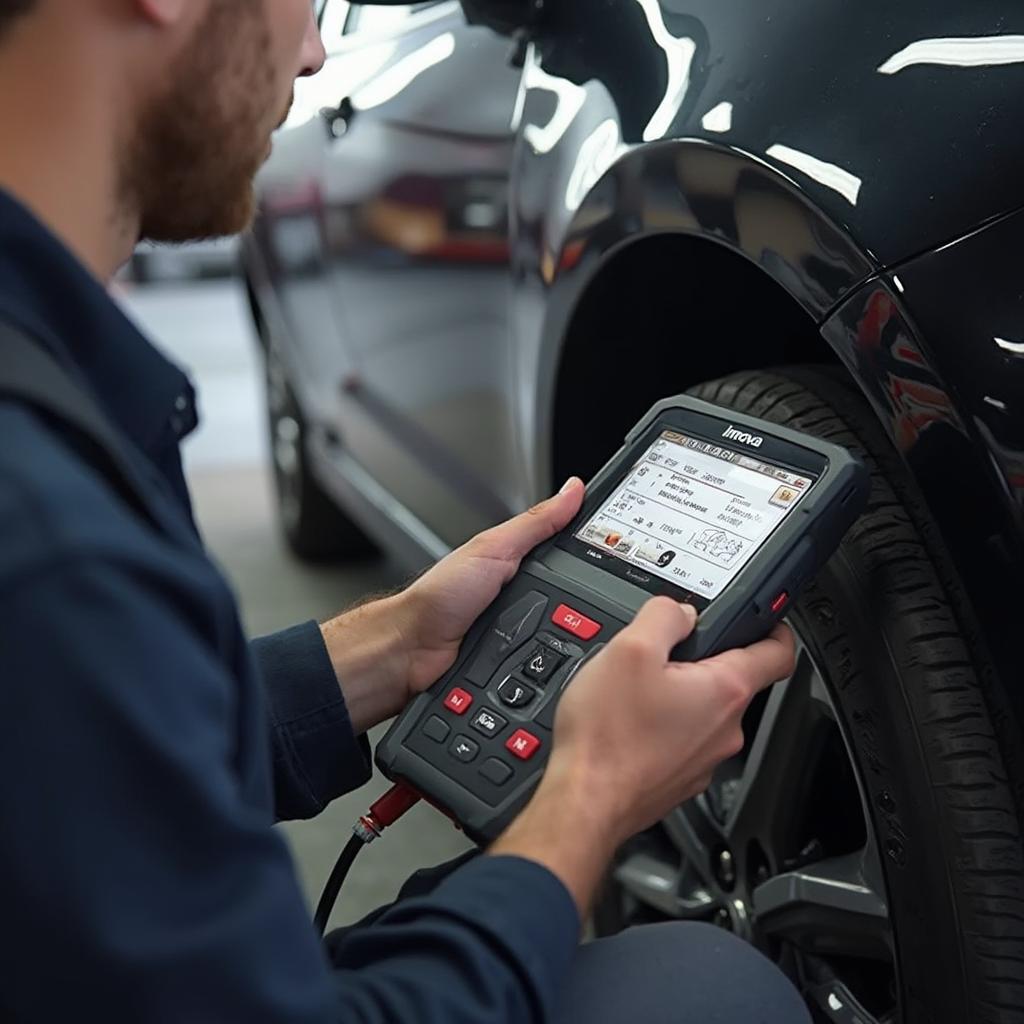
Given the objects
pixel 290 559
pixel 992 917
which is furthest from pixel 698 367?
pixel 290 559

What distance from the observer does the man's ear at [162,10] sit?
2.16 feet

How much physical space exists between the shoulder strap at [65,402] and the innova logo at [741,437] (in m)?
0.43

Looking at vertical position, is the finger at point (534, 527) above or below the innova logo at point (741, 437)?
below

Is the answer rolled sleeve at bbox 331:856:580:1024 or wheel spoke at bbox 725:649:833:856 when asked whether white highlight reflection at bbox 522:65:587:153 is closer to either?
wheel spoke at bbox 725:649:833:856

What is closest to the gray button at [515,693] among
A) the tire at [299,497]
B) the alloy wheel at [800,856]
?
the alloy wheel at [800,856]

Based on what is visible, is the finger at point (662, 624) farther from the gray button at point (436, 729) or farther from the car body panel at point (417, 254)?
the car body panel at point (417, 254)

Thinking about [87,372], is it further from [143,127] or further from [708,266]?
[708,266]

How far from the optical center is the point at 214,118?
71cm

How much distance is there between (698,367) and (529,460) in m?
0.19

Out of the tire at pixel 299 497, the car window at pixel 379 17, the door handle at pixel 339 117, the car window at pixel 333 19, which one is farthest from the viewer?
the tire at pixel 299 497

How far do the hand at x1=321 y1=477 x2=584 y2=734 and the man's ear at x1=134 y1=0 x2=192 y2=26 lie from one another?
A: 0.40 metres

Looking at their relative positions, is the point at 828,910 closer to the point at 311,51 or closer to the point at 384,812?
the point at 384,812

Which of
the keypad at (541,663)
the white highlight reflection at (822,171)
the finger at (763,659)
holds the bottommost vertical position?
the keypad at (541,663)

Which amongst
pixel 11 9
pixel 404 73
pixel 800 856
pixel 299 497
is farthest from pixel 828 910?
pixel 299 497
